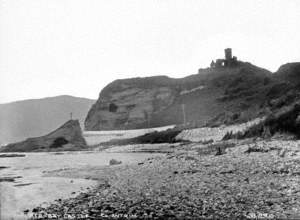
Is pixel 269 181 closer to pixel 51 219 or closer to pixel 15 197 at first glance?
pixel 51 219

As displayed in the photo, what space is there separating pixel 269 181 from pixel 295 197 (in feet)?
7.95

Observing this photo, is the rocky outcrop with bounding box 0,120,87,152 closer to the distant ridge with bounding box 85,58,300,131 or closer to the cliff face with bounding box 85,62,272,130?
the distant ridge with bounding box 85,58,300,131

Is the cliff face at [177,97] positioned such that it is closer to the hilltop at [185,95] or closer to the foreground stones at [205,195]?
the hilltop at [185,95]

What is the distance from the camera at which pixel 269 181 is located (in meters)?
13.5

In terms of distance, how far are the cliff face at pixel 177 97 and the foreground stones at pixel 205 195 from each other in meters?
68.1

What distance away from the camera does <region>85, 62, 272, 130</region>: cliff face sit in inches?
3706

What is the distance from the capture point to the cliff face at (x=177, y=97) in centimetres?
9412

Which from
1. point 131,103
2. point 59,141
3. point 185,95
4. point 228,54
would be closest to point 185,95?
point 185,95

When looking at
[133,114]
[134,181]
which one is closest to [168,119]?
[133,114]

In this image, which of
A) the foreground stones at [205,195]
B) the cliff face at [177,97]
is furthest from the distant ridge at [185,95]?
the foreground stones at [205,195]

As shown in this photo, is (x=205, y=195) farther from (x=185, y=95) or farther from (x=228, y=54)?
(x=228, y=54)

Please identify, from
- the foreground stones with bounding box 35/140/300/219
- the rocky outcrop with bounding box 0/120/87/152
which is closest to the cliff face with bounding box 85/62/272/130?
the rocky outcrop with bounding box 0/120/87/152

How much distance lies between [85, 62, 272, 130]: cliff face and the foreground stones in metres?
68.1

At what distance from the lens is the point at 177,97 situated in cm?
11125
